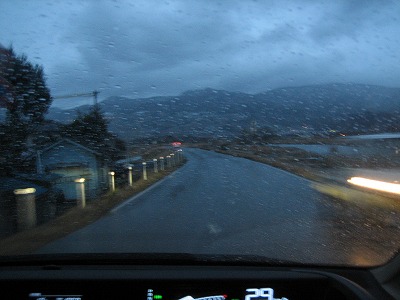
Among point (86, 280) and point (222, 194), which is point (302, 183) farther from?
point (86, 280)

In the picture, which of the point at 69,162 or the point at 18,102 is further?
the point at 69,162

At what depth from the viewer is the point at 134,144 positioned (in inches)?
382

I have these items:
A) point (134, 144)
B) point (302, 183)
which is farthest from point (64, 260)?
point (302, 183)

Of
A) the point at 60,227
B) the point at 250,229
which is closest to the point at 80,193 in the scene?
the point at 60,227

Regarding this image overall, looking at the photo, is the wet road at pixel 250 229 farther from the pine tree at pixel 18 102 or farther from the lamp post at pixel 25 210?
the pine tree at pixel 18 102

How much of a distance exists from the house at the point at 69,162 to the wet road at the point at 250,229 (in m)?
0.90

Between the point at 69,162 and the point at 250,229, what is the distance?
120 inches

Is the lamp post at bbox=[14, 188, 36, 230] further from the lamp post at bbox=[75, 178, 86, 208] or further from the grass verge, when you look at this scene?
the lamp post at bbox=[75, 178, 86, 208]

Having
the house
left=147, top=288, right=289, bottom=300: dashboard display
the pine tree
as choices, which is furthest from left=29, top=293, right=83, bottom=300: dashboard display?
the house

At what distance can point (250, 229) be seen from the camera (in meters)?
6.41

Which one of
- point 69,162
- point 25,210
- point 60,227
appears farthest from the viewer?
point 25,210

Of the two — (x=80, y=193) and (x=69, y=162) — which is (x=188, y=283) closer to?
(x=69, y=162)

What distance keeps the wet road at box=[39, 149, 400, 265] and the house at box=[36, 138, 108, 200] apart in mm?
904

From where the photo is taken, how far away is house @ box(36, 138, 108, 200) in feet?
22.2
